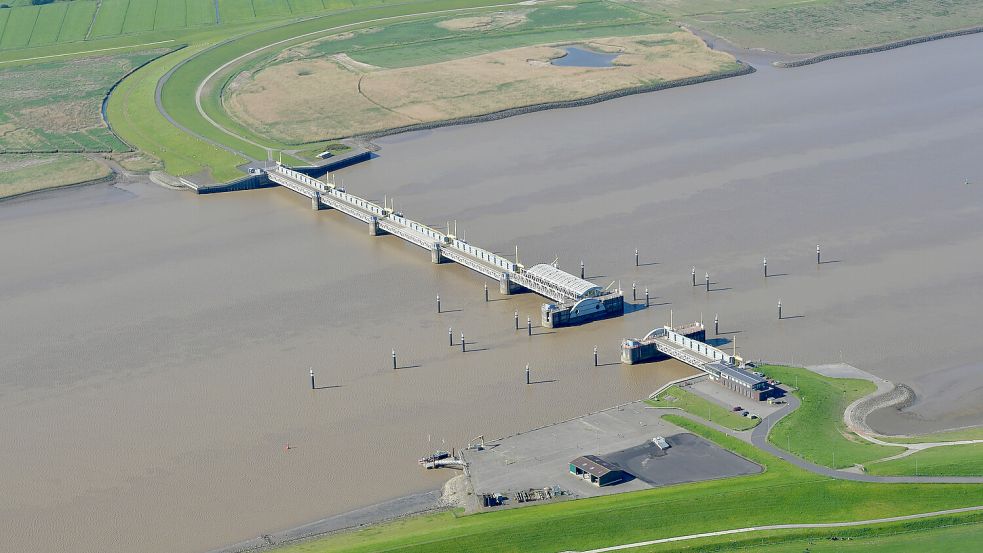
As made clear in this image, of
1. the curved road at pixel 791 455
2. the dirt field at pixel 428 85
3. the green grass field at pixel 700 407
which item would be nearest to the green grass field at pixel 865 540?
the curved road at pixel 791 455

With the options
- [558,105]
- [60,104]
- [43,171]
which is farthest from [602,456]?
[60,104]

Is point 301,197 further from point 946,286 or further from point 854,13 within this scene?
point 854,13

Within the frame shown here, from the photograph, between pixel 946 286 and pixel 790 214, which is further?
pixel 790 214

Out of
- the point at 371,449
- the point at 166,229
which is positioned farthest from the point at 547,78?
the point at 371,449

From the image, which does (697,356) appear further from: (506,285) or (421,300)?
(421,300)

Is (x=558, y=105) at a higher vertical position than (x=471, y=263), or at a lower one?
higher
